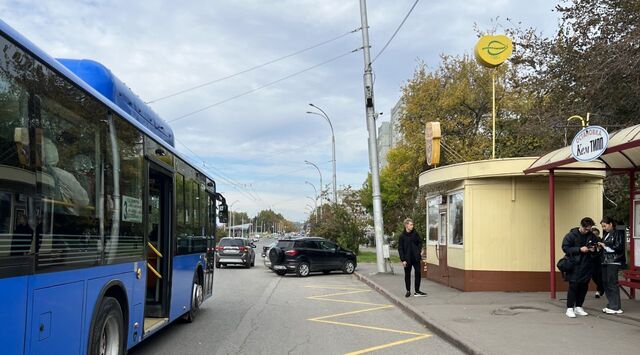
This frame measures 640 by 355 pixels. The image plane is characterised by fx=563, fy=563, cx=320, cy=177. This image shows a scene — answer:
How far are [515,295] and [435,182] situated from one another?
4.18 metres

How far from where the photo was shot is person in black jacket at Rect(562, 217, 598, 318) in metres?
10.1

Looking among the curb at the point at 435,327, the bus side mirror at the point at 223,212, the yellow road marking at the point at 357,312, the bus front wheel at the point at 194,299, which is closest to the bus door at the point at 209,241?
the bus front wheel at the point at 194,299

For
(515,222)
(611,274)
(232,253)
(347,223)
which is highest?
(515,222)

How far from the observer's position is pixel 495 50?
696 inches

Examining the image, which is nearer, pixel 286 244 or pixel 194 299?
pixel 194 299

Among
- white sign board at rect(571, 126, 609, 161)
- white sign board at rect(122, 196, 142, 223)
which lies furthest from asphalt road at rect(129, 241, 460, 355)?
white sign board at rect(571, 126, 609, 161)

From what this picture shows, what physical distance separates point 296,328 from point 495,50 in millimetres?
11633

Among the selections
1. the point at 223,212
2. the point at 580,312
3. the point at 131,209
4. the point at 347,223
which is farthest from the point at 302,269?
the point at 131,209

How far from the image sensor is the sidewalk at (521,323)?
25.4 ft

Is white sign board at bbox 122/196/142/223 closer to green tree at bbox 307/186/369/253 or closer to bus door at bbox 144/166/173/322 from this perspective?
bus door at bbox 144/166/173/322

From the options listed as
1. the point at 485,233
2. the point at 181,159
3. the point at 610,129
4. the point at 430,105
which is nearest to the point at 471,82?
the point at 430,105

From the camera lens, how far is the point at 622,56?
14.5 m

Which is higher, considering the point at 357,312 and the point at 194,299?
the point at 194,299

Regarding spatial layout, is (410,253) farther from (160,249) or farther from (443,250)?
(160,249)
